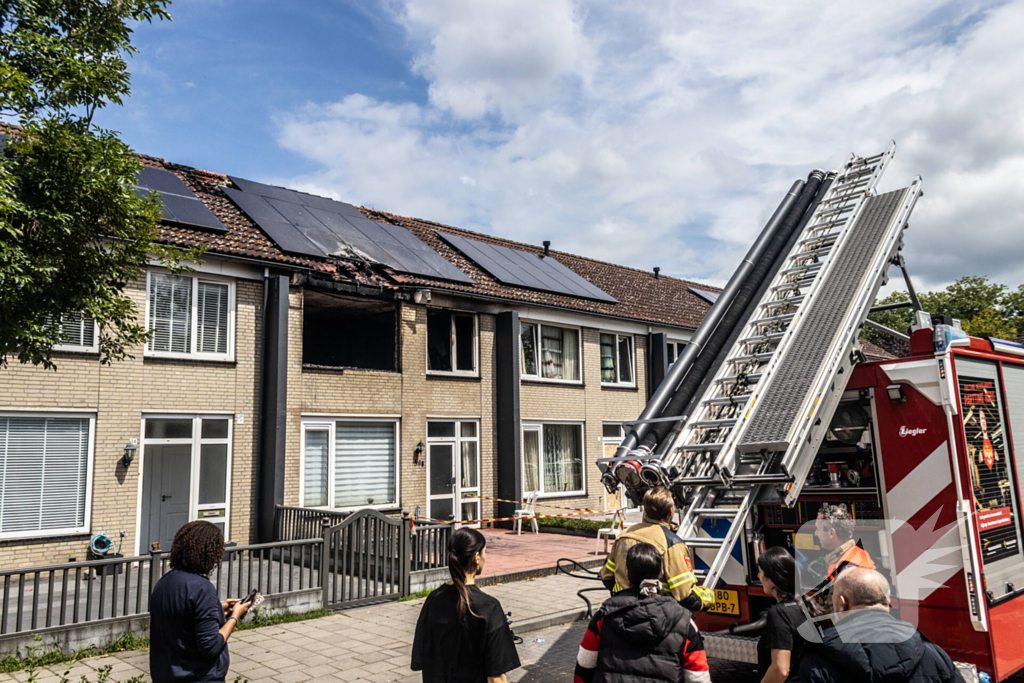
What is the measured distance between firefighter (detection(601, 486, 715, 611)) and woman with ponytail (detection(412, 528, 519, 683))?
1.22 m

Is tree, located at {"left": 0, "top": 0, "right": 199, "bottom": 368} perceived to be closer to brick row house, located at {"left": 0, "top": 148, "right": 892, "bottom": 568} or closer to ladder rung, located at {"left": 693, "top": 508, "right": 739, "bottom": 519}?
brick row house, located at {"left": 0, "top": 148, "right": 892, "bottom": 568}

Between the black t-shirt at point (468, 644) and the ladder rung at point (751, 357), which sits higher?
the ladder rung at point (751, 357)

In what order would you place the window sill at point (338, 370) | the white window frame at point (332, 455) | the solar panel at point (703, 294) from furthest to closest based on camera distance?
1. the solar panel at point (703, 294)
2. the window sill at point (338, 370)
3. the white window frame at point (332, 455)

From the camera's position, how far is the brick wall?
1130 centimetres

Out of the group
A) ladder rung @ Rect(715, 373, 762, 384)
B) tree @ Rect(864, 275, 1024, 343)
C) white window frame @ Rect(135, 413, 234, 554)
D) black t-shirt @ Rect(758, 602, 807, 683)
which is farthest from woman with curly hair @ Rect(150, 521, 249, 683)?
tree @ Rect(864, 275, 1024, 343)

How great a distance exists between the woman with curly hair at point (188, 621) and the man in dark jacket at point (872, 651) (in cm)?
268

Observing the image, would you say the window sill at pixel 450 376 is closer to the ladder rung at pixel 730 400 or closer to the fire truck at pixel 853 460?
the fire truck at pixel 853 460

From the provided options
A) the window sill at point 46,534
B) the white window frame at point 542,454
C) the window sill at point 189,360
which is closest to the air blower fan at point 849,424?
the window sill at point 189,360

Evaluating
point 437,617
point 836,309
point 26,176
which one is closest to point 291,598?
point 26,176

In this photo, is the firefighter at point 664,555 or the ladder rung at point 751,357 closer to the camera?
the firefighter at point 664,555

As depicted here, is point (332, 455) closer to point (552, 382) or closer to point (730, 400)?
point (552, 382)

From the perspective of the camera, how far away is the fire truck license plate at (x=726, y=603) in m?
5.76

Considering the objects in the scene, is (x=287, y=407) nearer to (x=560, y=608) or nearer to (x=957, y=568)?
(x=560, y=608)

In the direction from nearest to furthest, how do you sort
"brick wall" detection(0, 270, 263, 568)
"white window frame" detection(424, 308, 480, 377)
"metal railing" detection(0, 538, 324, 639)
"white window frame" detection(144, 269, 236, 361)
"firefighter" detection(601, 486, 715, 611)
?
"firefighter" detection(601, 486, 715, 611) → "metal railing" detection(0, 538, 324, 639) → "brick wall" detection(0, 270, 263, 568) → "white window frame" detection(144, 269, 236, 361) → "white window frame" detection(424, 308, 480, 377)
